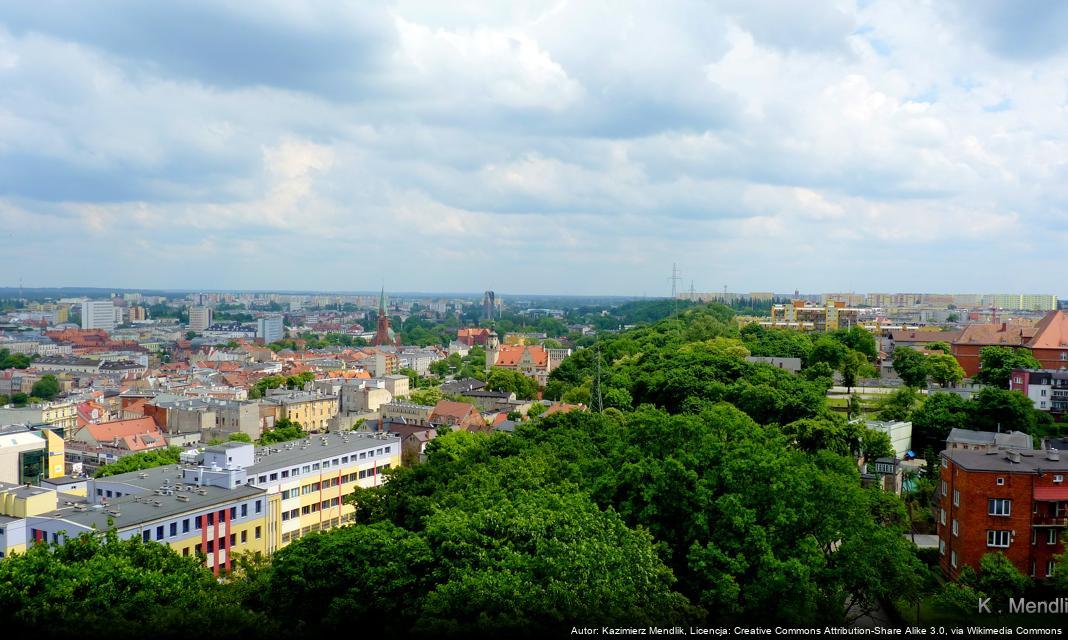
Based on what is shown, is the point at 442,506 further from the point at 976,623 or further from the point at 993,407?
the point at 993,407

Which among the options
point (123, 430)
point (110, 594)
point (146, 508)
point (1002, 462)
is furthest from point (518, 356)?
point (110, 594)

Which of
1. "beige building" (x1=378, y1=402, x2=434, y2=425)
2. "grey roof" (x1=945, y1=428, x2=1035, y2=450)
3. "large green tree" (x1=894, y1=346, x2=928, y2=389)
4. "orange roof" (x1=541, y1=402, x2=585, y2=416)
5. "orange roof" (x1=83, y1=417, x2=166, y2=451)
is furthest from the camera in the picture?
"beige building" (x1=378, y1=402, x2=434, y2=425)

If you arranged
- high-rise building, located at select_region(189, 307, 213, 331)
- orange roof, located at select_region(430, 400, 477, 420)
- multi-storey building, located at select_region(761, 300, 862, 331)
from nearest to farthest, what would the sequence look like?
orange roof, located at select_region(430, 400, 477, 420) < multi-storey building, located at select_region(761, 300, 862, 331) < high-rise building, located at select_region(189, 307, 213, 331)

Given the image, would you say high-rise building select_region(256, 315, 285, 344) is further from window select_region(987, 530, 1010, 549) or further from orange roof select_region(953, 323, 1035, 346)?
window select_region(987, 530, 1010, 549)

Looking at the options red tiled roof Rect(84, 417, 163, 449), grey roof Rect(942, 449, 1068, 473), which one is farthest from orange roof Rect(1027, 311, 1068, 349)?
red tiled roof Rect(84, 417, 163, 449)

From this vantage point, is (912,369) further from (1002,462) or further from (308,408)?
(308,408)

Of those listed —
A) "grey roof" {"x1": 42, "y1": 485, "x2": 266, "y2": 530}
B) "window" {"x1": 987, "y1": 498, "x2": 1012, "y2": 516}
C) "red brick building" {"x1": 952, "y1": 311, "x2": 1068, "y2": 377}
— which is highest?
"red brick building" {"x1": 952, "y1": 311, "x2": 1068, "y2": 377}

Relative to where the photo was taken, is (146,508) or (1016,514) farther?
(146,508)

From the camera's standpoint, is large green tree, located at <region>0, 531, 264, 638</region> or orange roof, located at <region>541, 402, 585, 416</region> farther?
orange roof, located at <region>541, 402, 585, 416</region>
